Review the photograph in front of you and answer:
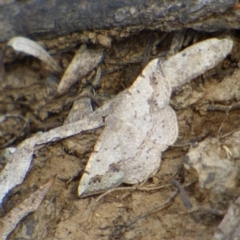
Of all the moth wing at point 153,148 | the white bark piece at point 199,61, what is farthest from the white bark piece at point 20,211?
the white bark piece at point 199,61

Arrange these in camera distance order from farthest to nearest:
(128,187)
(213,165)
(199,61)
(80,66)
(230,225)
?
(80,66)
(199,61)
(128,187)
(213,165)
(230,225)

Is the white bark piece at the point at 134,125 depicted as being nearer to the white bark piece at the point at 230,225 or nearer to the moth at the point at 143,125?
the moth at the point at 143,125

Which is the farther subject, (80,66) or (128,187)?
(80,66)

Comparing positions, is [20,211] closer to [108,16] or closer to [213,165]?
[213,165]

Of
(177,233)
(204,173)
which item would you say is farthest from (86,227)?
(204,173)

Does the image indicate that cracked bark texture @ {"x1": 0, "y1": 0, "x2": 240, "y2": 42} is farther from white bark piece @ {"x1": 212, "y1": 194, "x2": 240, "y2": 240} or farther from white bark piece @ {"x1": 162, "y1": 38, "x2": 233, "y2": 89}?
white bark piece @ {"x1": 212, "y1": 194, "x2": 240, "y2": 240}

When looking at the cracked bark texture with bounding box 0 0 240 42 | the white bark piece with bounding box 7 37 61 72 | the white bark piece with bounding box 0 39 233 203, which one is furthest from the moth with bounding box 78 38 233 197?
the white bark piece with bounding box 7 37 61 72

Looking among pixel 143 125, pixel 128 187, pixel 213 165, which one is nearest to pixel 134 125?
pixel 143 125
